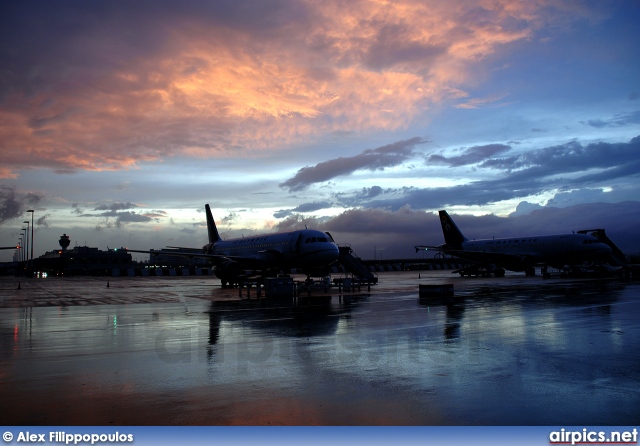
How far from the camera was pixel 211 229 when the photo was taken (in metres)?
59.8

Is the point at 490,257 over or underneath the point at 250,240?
underneath

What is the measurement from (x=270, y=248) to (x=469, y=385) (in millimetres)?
34157

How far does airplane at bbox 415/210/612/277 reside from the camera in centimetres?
5109

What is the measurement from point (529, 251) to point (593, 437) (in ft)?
177

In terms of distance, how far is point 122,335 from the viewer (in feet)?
44.2

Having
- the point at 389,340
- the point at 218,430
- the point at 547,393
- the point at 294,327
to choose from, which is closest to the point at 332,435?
the point at 218,430

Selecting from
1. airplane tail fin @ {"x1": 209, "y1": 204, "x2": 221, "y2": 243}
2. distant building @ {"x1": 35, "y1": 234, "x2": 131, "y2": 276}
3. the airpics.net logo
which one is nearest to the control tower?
distant building @ {"x1": 35, "y1": 234, "x2": 131, "y2": 276}

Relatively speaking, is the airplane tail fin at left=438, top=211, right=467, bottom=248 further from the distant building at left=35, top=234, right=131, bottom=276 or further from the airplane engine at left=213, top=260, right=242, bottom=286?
the distant building at left=35, top=234, right=131, bottom=276

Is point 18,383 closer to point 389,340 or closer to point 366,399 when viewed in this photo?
point 366,399

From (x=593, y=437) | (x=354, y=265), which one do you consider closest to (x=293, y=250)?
(x=354, y=265)

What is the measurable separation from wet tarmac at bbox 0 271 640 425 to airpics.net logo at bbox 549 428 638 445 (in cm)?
28

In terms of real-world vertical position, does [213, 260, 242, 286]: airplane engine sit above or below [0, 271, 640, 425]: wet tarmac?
above

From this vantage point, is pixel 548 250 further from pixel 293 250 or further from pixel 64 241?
pixel 64 241

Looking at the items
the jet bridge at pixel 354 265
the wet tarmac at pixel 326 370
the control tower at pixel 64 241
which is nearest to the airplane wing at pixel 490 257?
the jet bridge at pixel 354 265
